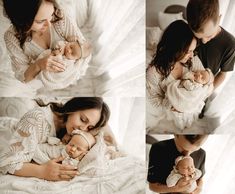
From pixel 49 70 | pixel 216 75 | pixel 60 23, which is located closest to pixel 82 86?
pixel 49 70

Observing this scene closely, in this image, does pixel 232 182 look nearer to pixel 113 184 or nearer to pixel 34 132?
pixel 113 184

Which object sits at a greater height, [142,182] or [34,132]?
[34,132]

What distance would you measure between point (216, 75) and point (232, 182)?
457mm

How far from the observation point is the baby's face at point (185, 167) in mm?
1718

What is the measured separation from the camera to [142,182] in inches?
66.2

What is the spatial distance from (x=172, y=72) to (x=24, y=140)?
65 centimetres

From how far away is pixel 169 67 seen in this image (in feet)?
5.54

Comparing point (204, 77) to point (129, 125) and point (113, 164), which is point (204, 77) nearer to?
point (129, 125)

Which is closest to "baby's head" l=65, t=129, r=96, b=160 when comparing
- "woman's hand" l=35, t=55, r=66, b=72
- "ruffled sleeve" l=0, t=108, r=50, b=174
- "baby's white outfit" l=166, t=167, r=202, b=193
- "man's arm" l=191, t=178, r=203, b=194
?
"ruffled sleeve" l=0, t=108, r=50, b=174

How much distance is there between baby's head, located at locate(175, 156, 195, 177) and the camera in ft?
5.64

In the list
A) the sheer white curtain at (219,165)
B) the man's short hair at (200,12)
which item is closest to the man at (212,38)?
the man's short hair at (200,12)

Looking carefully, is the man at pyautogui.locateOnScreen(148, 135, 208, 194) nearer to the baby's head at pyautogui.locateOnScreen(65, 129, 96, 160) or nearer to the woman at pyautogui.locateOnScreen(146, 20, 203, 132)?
the woman at pyautogui.locateOnScreen(146, 20, 203, 132)

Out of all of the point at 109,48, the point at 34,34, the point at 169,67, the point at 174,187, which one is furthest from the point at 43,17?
the point at 174,187

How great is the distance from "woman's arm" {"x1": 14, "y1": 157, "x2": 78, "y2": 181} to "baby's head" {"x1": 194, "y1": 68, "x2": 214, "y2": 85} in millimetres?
613
